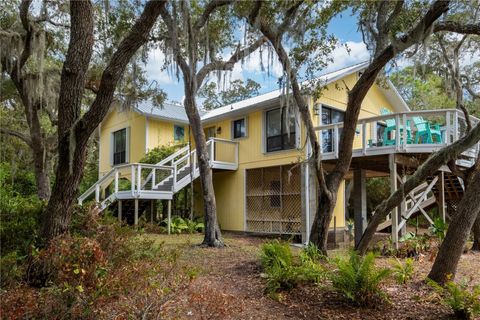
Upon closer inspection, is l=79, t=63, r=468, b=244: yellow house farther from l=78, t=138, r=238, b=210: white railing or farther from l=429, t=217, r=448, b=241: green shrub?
l=429, t=217, r=448, b=241: green shrub

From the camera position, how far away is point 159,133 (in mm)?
18797

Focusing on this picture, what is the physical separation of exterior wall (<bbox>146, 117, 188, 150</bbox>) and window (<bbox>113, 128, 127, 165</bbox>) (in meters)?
2.16

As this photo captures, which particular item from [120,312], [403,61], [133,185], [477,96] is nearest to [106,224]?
[120,312]

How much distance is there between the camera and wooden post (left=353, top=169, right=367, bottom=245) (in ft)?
39.1

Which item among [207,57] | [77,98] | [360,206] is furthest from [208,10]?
[360,206]

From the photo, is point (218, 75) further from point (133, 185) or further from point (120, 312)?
point (120, 312)

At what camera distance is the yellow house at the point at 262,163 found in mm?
13602

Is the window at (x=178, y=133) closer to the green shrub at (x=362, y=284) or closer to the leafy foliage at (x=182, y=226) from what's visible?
the leafy foliage at (x=182, y=226)

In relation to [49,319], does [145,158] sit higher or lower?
higher

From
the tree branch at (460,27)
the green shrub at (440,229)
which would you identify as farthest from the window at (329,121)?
the tree branch at (460,27)

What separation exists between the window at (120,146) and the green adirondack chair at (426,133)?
13.4m

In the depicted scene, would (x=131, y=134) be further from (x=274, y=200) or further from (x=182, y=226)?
(x=274, y=200)

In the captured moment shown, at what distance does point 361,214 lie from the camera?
12016 mm

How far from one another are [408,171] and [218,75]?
630 cm
